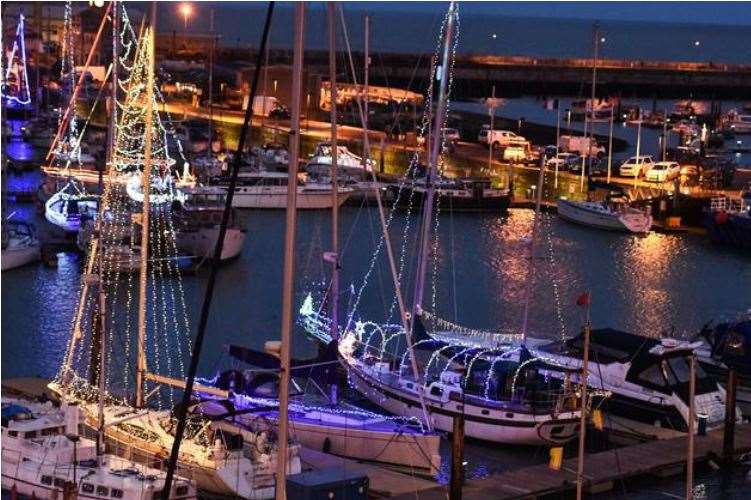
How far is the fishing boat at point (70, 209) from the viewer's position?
113ft

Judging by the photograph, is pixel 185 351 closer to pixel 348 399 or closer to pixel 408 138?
pixel 348 399

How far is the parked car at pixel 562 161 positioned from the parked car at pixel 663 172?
2.73m

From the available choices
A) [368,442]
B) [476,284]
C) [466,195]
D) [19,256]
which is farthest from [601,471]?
[466,195]

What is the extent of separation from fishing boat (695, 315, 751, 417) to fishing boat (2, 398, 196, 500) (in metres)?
9.70

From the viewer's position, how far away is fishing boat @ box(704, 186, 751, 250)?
3850 centimetres

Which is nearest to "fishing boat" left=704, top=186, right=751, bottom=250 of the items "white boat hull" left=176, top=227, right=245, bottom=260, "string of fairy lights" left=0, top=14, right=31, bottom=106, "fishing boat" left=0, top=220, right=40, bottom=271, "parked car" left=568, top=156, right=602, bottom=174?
"parked car" left=568, top=156, right=602, bottom=174

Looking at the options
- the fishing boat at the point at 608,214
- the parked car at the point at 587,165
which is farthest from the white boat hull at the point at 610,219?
the parked car at the point at 587,165

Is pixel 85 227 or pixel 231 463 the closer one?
pixel 231 463

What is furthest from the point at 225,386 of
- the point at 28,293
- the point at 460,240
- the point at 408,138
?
the point at 408,138

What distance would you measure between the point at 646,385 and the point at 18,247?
614 inches

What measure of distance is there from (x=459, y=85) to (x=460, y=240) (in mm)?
35038

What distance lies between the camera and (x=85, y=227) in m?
32.8

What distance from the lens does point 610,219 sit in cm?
4066

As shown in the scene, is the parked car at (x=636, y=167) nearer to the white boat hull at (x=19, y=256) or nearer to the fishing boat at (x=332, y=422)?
the white boat hull at (x=19, y=256)
